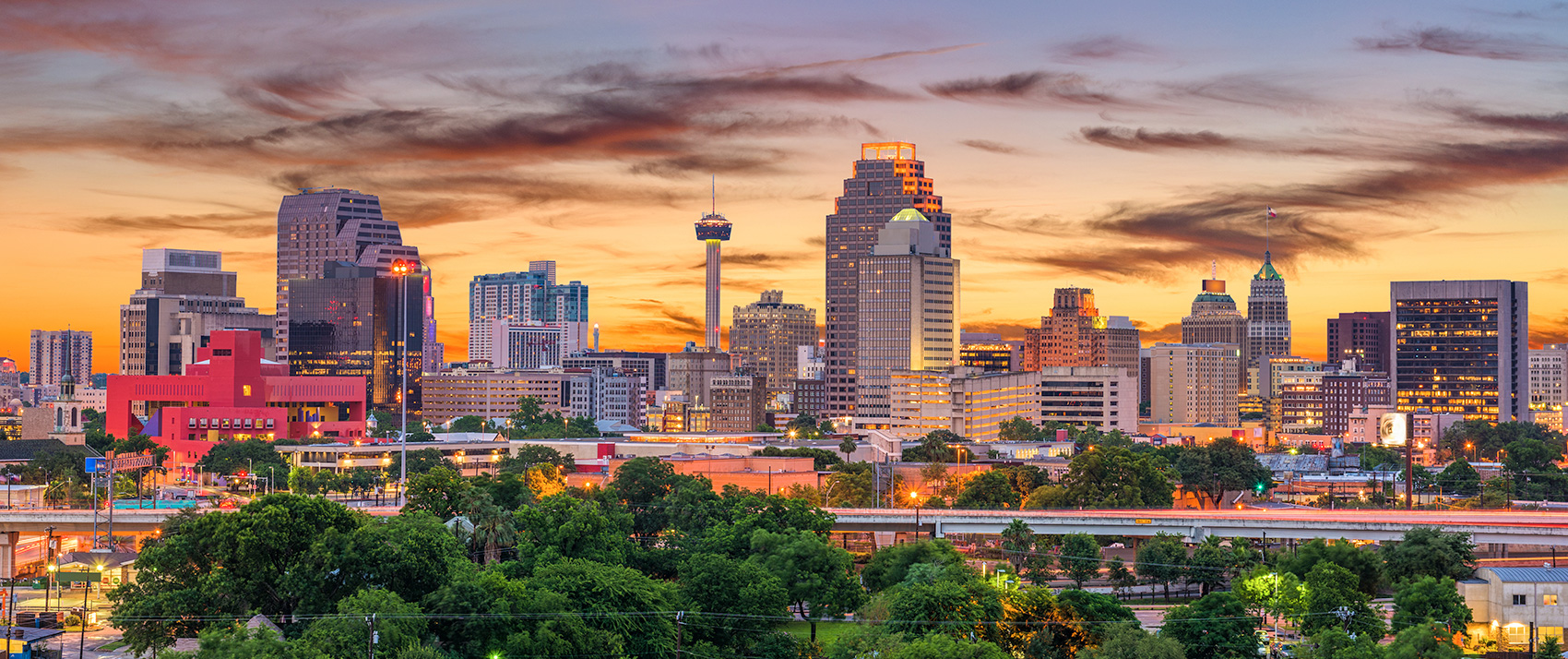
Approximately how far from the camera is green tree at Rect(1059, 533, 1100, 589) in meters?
119

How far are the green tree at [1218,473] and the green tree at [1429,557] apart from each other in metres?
60.4

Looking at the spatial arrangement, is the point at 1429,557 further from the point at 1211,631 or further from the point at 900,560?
the point at 900,560

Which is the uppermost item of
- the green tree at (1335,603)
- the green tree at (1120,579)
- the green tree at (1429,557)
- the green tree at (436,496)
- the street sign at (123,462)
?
the green tree at (436,496)

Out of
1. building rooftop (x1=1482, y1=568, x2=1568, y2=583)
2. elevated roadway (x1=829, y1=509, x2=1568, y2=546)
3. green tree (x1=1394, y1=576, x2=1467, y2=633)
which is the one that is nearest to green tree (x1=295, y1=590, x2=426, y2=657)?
green tree (x1=1394, y1=576, x2=1467, y2=633)

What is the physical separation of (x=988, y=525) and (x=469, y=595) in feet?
193

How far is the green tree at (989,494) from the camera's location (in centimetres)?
15238

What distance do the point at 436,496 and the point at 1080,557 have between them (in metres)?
47.3

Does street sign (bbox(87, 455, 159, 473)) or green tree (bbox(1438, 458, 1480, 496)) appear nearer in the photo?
street sign (bbox(87, 455, 159, 473))

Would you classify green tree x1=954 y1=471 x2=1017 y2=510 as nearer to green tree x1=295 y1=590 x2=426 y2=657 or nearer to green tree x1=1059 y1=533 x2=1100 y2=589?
green tree x1=1059 y1=533 x2=1100 y2=589

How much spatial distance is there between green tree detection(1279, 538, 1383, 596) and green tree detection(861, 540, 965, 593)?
21778 mm

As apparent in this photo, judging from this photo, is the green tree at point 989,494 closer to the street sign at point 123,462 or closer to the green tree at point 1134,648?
the green tree at point 1134,648

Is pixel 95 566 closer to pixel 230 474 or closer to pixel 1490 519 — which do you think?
pixel 230 474

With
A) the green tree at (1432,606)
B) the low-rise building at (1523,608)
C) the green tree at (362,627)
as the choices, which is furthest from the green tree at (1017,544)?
the green tree at (362,627)

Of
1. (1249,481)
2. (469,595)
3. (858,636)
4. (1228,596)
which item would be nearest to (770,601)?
(858,636)
